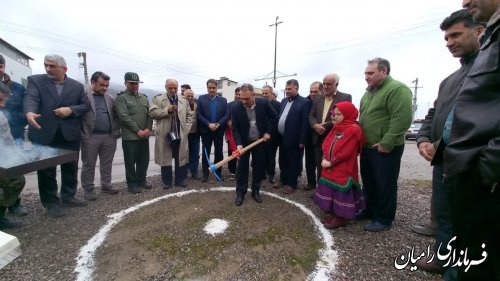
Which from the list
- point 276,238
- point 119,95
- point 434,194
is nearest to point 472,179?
point 434,194

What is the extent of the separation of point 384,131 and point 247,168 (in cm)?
227

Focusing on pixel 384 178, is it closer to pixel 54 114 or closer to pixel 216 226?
pixel 216 226

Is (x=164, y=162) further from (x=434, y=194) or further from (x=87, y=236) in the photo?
(x=434, y=194)

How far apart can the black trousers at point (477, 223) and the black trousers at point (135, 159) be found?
488 centimetres

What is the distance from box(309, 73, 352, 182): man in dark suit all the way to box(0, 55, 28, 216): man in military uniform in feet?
16.2

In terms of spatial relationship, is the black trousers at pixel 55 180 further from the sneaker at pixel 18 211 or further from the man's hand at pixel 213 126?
the man's hand at pixel 213 126

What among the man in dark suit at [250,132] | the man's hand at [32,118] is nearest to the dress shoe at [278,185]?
the man in dark suit at [250,132]

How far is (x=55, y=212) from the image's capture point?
12.1 feet

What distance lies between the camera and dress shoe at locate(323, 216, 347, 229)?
3.39m

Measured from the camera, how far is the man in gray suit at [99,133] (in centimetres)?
439

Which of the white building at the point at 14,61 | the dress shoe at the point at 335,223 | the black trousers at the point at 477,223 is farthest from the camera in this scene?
the white building at the point at 14,61

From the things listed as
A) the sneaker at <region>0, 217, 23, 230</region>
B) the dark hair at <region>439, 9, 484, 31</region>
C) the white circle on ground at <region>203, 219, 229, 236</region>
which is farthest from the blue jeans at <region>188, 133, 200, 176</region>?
the dark hair at <region>439, 9, 484, 31</region>

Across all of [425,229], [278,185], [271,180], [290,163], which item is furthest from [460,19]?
[271,180]

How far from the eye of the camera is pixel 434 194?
8.55ft
